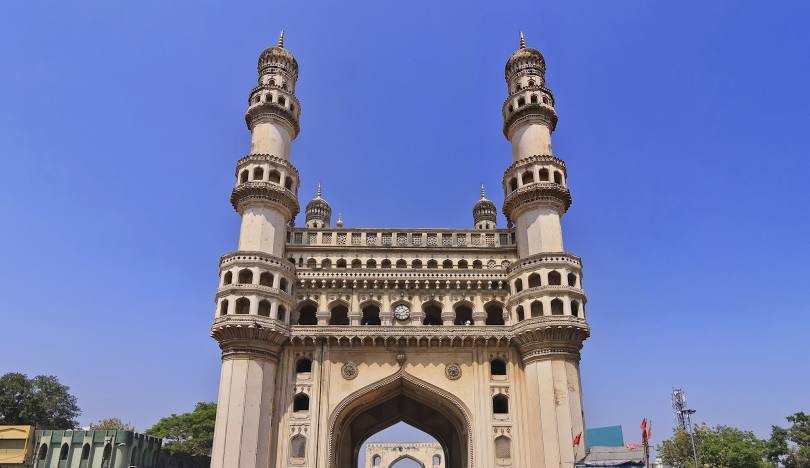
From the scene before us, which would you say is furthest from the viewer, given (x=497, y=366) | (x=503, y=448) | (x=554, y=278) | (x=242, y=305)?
(x=497, y=366)

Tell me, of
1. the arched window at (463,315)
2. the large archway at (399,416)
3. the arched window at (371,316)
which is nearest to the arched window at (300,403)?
the large archway at (399,416)

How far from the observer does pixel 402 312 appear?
3778 cm

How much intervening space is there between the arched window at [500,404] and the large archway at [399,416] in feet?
5.92

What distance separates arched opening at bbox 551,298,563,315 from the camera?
35547 millimetres

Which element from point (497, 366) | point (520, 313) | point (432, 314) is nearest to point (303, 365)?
point (432, 314)

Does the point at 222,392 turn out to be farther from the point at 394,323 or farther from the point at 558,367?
the point at 558,367

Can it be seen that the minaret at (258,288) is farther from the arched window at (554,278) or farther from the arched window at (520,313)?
the arched window at (554,278)

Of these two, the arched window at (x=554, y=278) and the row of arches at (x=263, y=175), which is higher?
the row of arches at (x=263, y=175)

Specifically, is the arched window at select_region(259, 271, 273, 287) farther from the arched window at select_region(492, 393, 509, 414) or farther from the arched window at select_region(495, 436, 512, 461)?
the arched window at select_region(495, 436, 512, 461)

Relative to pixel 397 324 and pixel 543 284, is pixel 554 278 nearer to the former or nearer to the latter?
pixel 543 284

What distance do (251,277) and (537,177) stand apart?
61.2 ft

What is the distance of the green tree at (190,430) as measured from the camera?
2154 inches

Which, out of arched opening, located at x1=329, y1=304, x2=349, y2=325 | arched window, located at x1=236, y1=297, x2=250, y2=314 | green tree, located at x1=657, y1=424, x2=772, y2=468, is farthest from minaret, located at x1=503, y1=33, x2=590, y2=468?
green tree, located at x1=657, y1=424, x2=772, y2=468

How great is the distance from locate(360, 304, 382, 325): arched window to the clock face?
1.54 m
